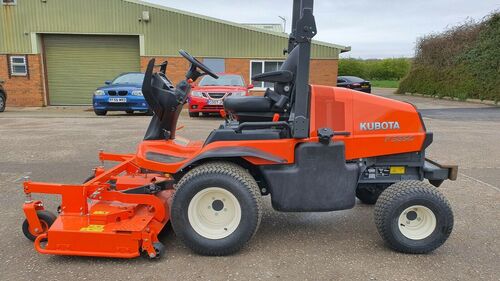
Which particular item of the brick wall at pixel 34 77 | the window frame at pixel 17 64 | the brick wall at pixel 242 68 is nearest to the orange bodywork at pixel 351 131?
the brick wall at pixel 34 77

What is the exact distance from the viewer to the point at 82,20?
661 inches

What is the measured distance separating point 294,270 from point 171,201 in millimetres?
1075

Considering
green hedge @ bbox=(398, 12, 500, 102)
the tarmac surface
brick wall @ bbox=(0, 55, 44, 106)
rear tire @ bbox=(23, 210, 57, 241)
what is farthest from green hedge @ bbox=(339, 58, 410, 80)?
rear tire @ bbox=(23, 210, 57, 241)

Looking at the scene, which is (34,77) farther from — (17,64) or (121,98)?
(121,98)

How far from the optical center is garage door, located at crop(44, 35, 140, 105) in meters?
17.4

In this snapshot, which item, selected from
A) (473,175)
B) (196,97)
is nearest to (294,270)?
(473,175)

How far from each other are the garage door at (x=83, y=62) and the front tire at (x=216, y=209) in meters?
15.5

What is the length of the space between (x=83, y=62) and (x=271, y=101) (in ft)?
52.2

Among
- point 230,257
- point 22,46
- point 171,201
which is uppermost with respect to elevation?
point 22,46

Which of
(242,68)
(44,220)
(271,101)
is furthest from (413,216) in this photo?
(242,68)

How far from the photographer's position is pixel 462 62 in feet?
64.5

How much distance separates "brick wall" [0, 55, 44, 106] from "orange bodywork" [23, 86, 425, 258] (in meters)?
15.8

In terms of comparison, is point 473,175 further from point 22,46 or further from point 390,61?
point 390,61

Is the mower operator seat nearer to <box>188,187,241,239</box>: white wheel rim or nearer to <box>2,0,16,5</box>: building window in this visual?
<box>188,187,241,239</box>: white wheel rim
